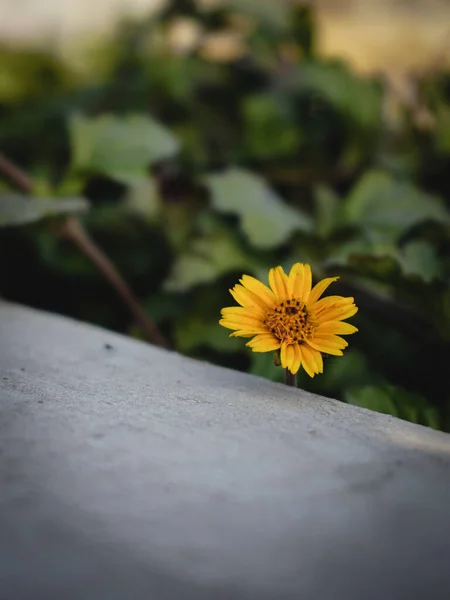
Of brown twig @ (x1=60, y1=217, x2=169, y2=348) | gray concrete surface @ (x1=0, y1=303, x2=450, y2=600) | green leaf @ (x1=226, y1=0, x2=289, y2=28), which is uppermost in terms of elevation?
green leaf @ (x1=226, y1=0, x2=289, y2=28)

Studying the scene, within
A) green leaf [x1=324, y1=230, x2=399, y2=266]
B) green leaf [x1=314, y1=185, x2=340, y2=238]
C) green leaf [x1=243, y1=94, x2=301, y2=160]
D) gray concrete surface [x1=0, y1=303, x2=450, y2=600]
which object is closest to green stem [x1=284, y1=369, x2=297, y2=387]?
gray concrete surface [x1=0, y1=303, x2=450, y2=600]

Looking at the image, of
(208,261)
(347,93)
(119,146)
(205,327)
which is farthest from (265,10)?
(205,327)

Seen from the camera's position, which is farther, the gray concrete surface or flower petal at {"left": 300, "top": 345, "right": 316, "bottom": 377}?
flower petal at {"left": 300, "top": 345, "right": 316, "bottom": 377}

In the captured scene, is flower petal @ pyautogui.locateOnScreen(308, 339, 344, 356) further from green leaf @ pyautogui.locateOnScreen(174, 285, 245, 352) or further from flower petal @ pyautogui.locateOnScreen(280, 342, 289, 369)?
green leaf @ pyautogui.locateOnScreen(174, 285, 245, 352)

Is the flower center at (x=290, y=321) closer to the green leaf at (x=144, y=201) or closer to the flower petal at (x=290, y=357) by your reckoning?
the flower petal at (x=290, y=357)

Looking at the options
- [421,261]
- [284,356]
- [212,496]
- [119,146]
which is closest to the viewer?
[212,496]

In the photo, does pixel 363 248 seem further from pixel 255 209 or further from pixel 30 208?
pixel 30 208

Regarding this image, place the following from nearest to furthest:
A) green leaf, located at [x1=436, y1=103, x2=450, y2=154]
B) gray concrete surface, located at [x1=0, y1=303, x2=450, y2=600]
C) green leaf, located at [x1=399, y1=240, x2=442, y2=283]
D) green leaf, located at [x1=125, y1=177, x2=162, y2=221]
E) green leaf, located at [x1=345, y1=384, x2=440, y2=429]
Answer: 1. gray concrete surface, located at [x1=0, y1=303, x2=450, y2=600]
2. green leaf, located at [x1=345, y1=384, x2=440, y2=429]
3. green leaf, located at [x1=399, y1=240, x2=442, y2=283]
4. green leaf, located at [x1=125, y1=177, x2=162, y2=221]
5. green leaf, located at [x1=436, y1=103, x2=450, y2=154]
